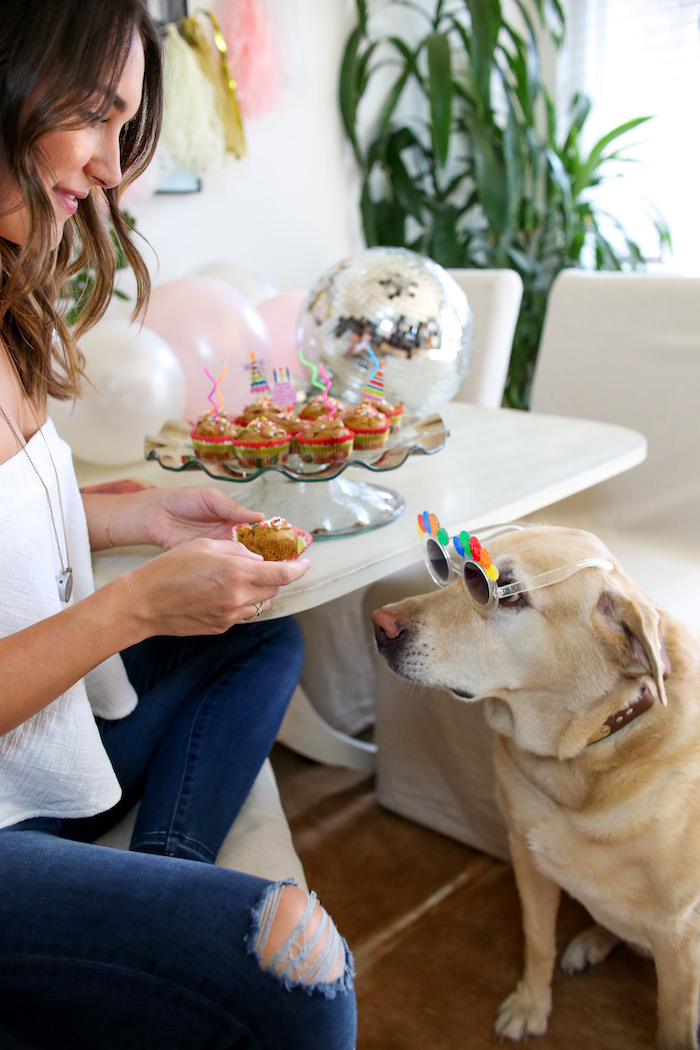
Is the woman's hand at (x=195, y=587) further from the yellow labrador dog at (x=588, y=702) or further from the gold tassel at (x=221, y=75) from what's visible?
the gold tassel at (x=221, y=75)

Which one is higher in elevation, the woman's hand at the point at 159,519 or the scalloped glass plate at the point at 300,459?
the scalloped glass plate at the point at 300,459

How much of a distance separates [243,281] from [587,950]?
1937mm

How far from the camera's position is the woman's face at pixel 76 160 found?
2.91 feet

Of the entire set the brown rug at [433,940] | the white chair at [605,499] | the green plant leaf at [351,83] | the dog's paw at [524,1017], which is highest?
the green plant leaf at [351,83]

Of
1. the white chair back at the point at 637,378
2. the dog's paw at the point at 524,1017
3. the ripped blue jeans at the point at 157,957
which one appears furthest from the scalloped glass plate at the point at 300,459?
the dog's paw at the point at 524,1017

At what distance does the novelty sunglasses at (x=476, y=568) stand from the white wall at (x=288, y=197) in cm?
213

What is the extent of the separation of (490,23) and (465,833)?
2804 mm

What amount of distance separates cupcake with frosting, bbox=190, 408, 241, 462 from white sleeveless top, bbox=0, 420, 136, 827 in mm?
300

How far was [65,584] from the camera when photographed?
3.13ft

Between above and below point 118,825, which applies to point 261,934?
above

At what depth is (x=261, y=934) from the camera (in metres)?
0.73

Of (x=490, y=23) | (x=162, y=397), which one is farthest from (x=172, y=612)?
(x=490, y=23)

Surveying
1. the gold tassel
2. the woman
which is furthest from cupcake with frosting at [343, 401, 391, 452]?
the gold tassel

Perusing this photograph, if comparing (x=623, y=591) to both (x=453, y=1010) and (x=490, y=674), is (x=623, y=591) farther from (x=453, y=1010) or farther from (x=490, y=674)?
(x=453, y=1010)
